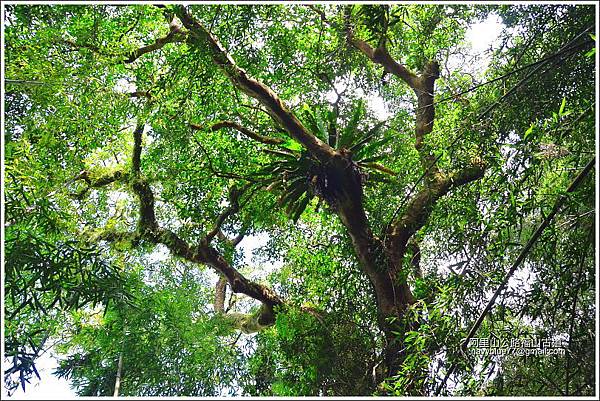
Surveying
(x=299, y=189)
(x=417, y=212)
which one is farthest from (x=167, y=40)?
(x=417, y=212)

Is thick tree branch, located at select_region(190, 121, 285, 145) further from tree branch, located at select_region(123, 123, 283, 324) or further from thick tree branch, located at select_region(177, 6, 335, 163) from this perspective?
thick tree branch, located at select_region(177, 6, 335, 163)

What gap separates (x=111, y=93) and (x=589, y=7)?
2.23 meters

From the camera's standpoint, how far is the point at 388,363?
8.64 ft

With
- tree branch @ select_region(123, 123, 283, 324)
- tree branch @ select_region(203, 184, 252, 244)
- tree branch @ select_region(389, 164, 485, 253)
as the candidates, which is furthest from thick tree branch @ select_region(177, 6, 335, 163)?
tree branch @ select_region(123, 123, 283, 324)

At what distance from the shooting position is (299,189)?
2.90 m

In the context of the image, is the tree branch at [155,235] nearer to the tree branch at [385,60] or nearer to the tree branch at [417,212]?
the tree branch at [417,212]

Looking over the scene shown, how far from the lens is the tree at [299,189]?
69.6 inches

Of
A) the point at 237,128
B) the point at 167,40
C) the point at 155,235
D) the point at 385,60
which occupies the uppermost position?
the point at 385,60

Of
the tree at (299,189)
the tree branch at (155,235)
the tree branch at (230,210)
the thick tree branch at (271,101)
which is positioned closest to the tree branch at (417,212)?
the tree at (299,189)

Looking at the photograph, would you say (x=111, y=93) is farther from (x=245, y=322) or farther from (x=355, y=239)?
(x=245, y=322)

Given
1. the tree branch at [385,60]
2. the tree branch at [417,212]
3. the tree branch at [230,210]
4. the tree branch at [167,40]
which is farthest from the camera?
the tree branch at [230,210]

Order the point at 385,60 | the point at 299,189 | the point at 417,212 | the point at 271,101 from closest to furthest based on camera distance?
the point at 271,101
the point at 299,189
the point at 417,212
the point at 385,60

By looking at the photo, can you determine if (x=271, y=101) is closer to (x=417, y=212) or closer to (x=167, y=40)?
(x=167, y=40)

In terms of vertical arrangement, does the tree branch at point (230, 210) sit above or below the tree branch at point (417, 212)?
above
